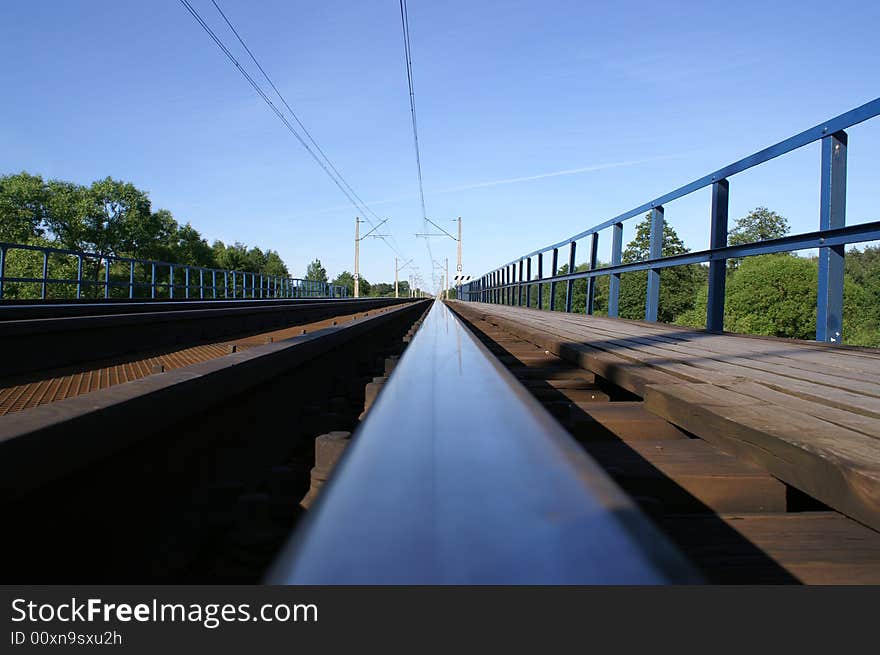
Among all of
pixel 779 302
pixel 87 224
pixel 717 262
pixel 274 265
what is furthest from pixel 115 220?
pixel 717 262

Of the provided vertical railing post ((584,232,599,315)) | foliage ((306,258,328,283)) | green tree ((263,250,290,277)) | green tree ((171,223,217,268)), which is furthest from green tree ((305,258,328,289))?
vertical railing post ((584,232,599,315))

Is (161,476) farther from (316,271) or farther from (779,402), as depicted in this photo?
(316,271)

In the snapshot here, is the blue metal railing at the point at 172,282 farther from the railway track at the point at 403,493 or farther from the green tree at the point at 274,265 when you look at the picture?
the green tree at the point at 274,265

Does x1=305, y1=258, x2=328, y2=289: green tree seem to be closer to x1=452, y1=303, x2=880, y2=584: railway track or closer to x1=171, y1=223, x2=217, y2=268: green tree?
x1=171, y1=223, x2=217, y2=268: green tree

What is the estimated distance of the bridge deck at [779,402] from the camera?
1.23 m

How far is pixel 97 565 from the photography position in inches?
48.5

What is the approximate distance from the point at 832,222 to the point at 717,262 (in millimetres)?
1410

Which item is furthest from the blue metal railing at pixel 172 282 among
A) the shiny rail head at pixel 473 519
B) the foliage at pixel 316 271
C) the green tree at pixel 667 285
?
the foliage at pixel 316 271

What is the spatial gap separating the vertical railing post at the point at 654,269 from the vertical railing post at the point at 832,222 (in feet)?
9.42

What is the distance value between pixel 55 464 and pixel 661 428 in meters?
1.75
